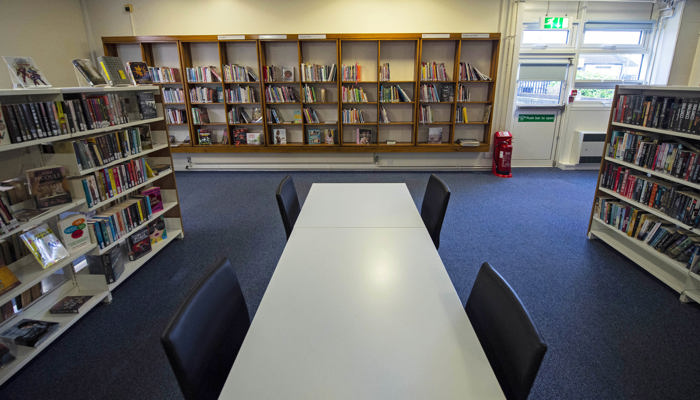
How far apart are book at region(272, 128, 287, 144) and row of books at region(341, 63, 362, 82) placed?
1387 mm

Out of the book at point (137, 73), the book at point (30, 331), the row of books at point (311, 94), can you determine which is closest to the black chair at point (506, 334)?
the book at point (30, 331)

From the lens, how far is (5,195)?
210cm

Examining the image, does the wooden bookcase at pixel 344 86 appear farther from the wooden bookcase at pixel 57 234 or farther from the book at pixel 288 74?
the wooden bookcase at pixel 57 234

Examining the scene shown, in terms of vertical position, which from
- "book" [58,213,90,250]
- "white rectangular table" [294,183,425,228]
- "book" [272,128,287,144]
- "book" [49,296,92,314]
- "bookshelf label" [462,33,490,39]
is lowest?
"book" [49,296,92,314]

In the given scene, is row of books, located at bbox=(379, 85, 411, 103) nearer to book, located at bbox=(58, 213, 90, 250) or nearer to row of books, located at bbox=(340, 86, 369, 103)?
row of books, located at bbox=(340, 86, 369, 103)

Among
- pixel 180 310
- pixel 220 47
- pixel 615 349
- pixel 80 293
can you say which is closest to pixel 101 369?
pixel 80 293

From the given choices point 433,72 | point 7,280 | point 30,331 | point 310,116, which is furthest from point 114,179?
point 433,72

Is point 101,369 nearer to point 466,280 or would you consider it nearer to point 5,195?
point 5,195

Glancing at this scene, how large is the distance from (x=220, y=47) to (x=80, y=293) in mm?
4512

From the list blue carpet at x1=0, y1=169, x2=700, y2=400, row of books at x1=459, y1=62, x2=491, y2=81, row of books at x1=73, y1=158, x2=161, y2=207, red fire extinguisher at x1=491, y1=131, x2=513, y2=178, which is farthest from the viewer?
red fire extinguisher at x1=491, y1=131, x2=513, y2=178

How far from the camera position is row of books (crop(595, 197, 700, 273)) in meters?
2.70

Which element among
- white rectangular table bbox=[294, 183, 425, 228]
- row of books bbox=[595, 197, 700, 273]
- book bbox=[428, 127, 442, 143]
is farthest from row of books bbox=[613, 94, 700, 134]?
book bbox=[428, 127, 442, 143]

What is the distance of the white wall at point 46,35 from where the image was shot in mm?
4762

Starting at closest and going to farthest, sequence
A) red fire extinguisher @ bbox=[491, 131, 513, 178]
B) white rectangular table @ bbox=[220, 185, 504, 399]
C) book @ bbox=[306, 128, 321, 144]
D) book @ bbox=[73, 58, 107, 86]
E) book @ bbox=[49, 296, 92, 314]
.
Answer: white rectangular table @ bbox=[220, 185, 504, 399], book @ bbox=[49, 296, 92, 314], book @ bbox=[73, 58, 107, 86], red fire extinguisher @ bbox=[491, 131, 513, 178], book @ bbox=[306, 128, 321, 144]
